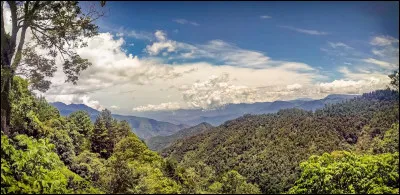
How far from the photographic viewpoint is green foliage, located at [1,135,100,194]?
34.6ft

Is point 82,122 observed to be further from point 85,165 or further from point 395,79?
point 395,79

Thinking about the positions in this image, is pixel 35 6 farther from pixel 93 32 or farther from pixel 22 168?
pixel 22 168

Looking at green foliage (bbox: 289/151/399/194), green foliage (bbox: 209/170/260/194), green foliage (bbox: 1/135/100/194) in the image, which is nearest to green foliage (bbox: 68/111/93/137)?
green foliage (bbox: 289/151/399/194)

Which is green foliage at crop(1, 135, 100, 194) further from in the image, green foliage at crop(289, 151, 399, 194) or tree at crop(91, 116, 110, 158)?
tree at crop(91, 116, 110, 158)

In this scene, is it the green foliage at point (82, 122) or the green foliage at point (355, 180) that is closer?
the green foliage at point (355, 180)

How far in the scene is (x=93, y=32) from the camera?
14078 mm

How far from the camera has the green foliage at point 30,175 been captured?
415 inches

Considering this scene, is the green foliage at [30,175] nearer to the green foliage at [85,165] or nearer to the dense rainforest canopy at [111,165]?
the dense rainforest canopy at [111,165]

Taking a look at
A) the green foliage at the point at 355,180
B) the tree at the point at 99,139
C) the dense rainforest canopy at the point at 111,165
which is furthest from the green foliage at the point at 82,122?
the green foliage at the point at 355,180

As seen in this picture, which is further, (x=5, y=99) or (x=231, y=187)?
(x=5, y=99)

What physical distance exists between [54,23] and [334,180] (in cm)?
1190

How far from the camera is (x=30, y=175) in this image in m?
11.5

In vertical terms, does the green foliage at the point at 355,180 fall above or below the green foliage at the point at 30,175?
below

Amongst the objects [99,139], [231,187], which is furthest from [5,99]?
[99,139]
